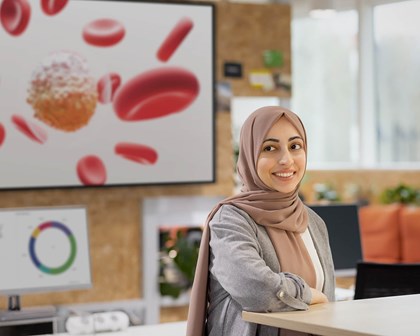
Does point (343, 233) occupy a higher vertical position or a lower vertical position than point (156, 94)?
lower

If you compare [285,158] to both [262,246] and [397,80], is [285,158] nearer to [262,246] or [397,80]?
[262,246]

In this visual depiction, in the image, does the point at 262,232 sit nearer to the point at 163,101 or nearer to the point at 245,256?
the point at 245,256

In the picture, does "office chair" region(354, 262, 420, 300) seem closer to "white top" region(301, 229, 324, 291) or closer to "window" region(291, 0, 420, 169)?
"white top" region(301, 229, 324, 291)

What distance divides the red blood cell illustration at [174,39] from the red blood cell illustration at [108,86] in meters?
0.31

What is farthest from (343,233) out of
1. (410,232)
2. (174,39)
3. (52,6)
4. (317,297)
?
(410,232)

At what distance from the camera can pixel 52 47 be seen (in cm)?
529

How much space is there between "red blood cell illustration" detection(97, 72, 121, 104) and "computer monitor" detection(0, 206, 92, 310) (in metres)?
1.25

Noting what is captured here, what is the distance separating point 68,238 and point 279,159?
5.86ft

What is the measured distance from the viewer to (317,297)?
2691 mm

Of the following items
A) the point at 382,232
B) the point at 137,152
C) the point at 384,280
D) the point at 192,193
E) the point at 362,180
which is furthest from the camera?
the point at 362,180

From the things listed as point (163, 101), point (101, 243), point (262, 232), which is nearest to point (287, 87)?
point (163, 101)

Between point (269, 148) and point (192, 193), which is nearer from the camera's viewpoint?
point (269, 148)

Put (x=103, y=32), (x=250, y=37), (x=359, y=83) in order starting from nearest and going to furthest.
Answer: (x=103, y=32) → (x=250, y=37) → (x=359, y=83)

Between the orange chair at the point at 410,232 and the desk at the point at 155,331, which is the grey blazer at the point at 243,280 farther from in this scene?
the orange chair at the point at 410,232
